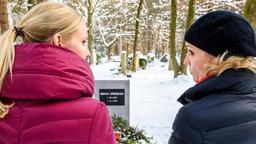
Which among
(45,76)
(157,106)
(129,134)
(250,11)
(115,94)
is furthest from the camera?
(157,106)

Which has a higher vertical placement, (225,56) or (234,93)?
(225,56)

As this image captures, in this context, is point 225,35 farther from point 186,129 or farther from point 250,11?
point 250,11

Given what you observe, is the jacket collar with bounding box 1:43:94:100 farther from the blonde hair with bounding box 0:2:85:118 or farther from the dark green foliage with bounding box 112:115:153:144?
the dark green foliage with bounding box 112:115:153:144

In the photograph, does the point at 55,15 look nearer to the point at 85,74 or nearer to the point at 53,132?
the point at 85,74

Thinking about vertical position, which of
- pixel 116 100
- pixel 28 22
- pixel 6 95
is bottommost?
pixel 116 100

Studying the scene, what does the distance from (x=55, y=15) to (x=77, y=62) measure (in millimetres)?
275

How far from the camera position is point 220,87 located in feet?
7.47

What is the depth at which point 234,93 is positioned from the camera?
2.31 m

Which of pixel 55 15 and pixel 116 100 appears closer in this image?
pixel 55 15

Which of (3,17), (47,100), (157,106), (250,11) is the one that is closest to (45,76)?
(47,100)

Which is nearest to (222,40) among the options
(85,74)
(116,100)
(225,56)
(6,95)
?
(225,56)

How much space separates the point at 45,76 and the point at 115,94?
705 cm

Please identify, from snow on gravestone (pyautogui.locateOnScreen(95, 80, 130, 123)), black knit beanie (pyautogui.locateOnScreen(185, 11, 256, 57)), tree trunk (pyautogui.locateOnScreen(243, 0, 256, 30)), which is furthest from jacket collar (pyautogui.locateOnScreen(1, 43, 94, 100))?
tree trunk (pyautogui.locateOnScreen(243, 0, 256, 30))

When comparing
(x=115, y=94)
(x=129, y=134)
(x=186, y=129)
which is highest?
(x=186, y=129)
